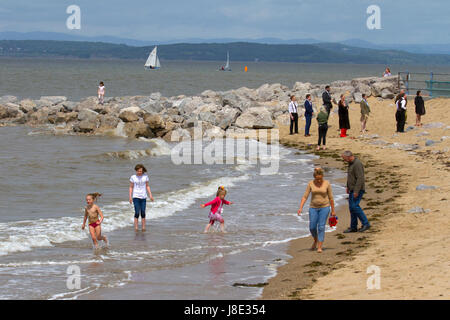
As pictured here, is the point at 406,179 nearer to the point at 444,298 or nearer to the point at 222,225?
the point at 222,225

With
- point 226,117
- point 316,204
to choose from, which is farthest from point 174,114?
point 316,204

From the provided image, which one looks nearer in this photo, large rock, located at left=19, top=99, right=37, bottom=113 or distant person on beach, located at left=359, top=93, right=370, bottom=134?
distant person on beach, located at left=359, top=93, right=370, bottom=134

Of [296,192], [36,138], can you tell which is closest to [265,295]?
[296,192]

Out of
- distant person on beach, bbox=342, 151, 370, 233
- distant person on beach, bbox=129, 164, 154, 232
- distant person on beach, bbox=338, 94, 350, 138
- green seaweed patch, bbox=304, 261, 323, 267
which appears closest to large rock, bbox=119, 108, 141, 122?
distant person on beach, bbox=338, 94, 350, 138

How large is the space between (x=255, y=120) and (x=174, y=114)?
19.4 ft

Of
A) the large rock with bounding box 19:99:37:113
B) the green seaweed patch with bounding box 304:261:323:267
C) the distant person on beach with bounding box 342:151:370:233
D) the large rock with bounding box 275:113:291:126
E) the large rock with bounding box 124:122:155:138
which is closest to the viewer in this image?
the green seaweed patch with bounding box 304:261:323:267

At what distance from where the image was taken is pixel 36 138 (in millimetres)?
32844

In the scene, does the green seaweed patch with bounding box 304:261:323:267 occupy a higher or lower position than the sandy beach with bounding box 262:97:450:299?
lower

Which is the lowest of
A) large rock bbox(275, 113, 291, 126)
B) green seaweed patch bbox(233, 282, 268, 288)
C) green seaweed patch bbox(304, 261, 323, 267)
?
green seaweed patch bbox(233, 282, 268, 288)

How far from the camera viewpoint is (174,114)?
37094 millimetres

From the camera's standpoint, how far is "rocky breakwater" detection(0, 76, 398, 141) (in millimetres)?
32750

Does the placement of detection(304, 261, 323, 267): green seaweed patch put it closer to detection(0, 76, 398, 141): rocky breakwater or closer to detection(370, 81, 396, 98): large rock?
detection(0, 76, 398, 141): rocky breakwater

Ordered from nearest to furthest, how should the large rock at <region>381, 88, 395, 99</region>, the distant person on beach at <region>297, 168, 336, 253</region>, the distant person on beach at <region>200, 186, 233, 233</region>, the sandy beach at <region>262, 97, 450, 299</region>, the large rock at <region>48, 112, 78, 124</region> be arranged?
the sandy beach at <region>262, 97, 450, 299</region> < the distant person on beach at <region>297, 168, 336, 253</region> < the distant person on beach at <region>200, 186, 233, 233</region> < the large rock at <region>48, 112, 78, 124</region> < the large rock at <region>381, 88, 395, 99</region>

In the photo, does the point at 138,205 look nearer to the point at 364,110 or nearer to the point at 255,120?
the point at 364,110
